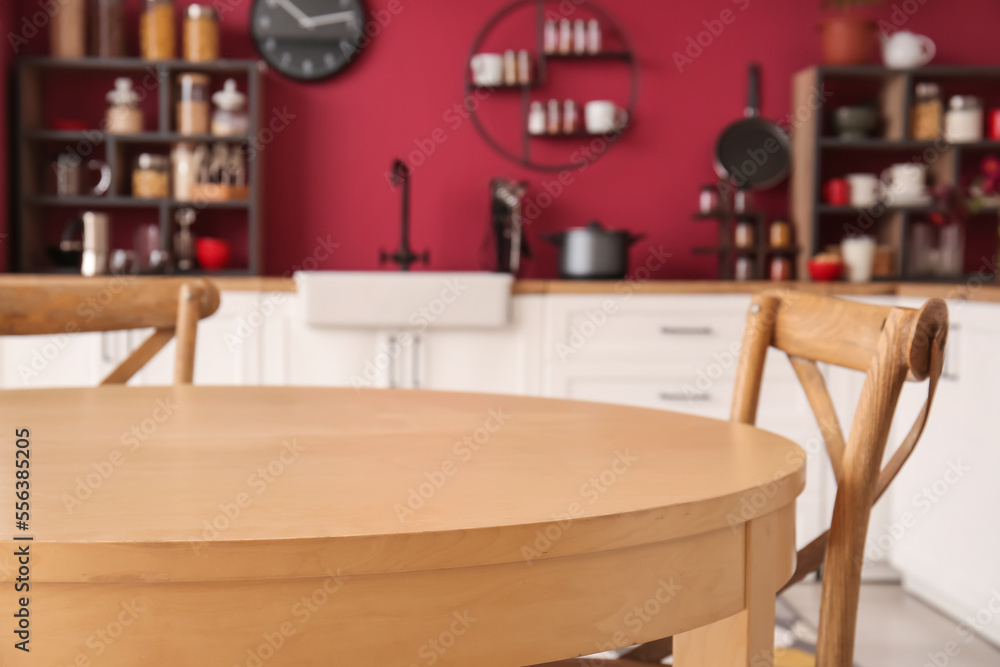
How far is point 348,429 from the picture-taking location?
3.32ft

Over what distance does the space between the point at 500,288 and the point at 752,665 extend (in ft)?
7.34

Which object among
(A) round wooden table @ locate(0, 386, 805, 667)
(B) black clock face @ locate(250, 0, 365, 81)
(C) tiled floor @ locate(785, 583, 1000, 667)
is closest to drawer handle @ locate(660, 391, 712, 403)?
(C) tiled floor @ locate(785, 583, 1000, 667)

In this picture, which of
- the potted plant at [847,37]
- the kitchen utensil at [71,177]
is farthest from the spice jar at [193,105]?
the potted plant at [847,37]

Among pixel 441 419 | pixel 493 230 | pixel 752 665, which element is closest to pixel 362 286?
pixel 493 230

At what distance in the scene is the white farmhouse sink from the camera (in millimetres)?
2945

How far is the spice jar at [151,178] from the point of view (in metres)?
3.35

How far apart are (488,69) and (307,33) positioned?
25.9 inches

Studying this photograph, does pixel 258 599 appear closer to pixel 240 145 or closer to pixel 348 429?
pixel 348 429

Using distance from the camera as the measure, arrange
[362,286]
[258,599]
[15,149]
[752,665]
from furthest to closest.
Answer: [15,149] < [362,286] < [752,665] < [258,599]

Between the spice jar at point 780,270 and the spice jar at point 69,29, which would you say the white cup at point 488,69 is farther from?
the spice jar at point 69,29

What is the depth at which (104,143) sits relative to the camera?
348cm

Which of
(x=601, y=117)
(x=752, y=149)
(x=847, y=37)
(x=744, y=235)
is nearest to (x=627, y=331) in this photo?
(x=744, y=235)

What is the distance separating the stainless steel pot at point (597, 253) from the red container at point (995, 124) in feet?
4.55

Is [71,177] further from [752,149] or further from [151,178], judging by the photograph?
[752,149]
